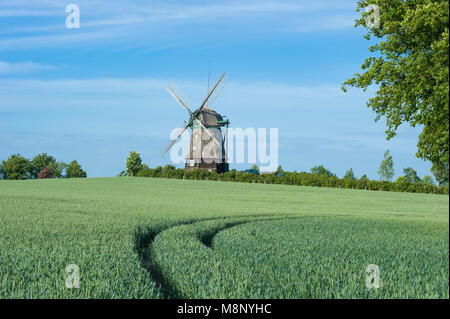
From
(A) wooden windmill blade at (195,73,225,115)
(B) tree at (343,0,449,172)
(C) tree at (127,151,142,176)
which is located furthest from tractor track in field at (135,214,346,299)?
(C) tree at (127,151,142,176)

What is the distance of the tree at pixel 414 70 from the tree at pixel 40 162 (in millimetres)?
98284

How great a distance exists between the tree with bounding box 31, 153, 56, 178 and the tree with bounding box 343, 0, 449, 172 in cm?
9828

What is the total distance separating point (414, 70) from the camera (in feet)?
40.2

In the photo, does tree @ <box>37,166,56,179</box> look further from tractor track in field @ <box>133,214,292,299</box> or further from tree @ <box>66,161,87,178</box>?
tractor track in field @ <box>133,214,292,299</box>

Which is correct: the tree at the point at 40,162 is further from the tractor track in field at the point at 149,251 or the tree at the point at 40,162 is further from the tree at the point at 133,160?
the tractor track in field at the point at 149,251

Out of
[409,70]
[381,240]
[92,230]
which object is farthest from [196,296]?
[409,70]

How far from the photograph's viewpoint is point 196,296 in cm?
559

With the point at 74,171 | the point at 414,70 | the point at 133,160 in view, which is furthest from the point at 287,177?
the point at 74,171

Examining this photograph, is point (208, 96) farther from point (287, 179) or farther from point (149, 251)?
point (149, 251)

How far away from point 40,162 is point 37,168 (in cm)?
172

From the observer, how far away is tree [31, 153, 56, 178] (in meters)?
98.7

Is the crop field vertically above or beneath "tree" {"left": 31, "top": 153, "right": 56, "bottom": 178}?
beneath
